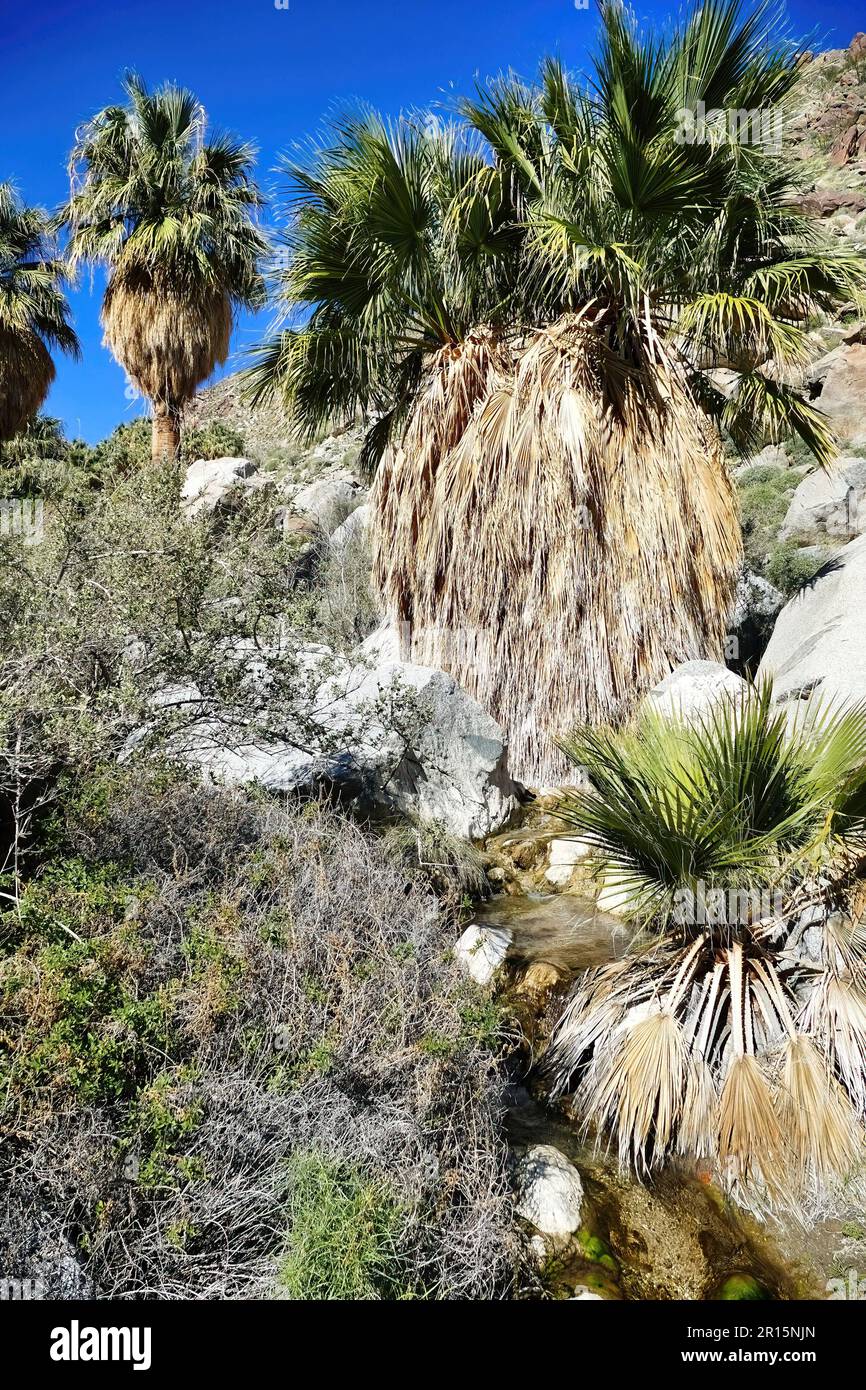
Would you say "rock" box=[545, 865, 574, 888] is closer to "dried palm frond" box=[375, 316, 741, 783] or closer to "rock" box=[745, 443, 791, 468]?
"dried palm frond" box=[375, 316, 741, 783]

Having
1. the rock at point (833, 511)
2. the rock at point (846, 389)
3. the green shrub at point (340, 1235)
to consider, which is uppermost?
the rock at point (846, 389)

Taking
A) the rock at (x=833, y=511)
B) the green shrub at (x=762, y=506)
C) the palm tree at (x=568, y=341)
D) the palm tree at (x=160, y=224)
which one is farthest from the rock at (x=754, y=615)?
the palm tree at (x=160, y=224)

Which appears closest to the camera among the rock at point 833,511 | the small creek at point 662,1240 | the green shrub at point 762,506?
the small creek at point 662,1240

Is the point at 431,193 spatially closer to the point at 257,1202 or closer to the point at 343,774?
the point at 343,774

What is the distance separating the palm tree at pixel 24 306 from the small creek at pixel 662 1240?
15.0m

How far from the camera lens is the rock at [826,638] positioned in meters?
5.99

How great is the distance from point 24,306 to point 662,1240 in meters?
Result: 16.0

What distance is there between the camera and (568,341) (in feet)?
22.5

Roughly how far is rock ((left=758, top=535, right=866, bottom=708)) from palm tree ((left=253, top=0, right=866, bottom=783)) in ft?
2.24

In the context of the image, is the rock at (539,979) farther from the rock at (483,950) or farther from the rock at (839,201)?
the rock at (839,201)

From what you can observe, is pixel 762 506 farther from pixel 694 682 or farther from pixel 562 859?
pixel 562 859

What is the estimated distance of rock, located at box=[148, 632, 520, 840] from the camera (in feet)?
16.5
